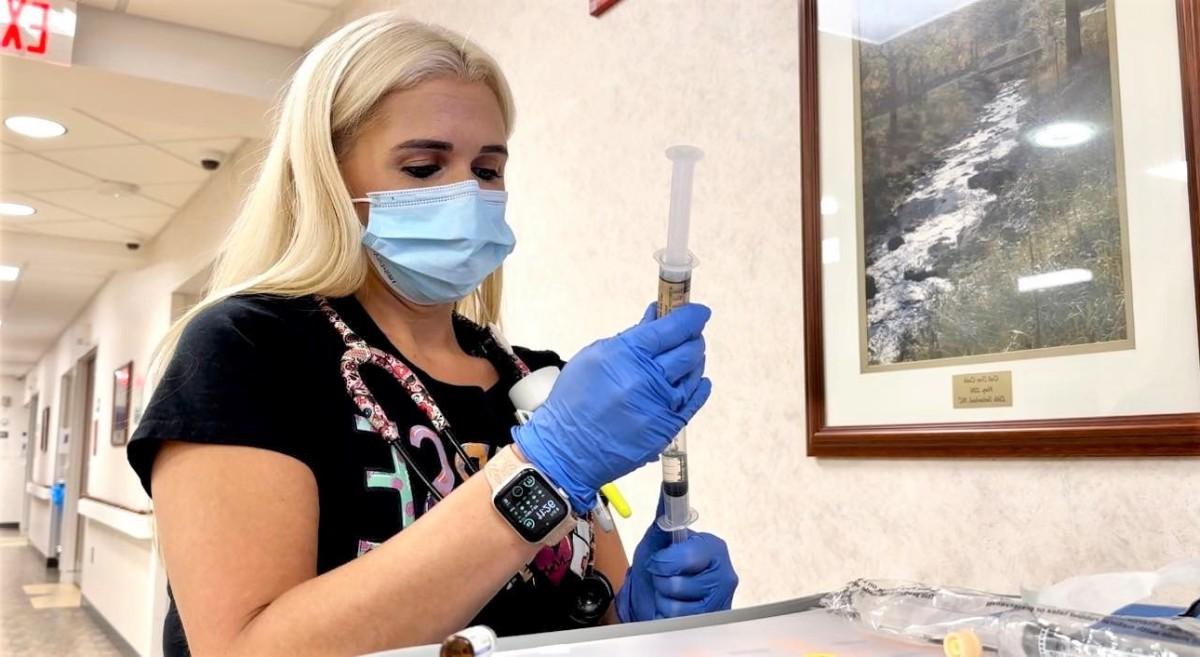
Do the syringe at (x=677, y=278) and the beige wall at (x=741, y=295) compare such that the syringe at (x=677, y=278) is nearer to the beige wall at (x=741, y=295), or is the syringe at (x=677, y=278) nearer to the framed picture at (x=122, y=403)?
the beige wall at (x=741, y=295)

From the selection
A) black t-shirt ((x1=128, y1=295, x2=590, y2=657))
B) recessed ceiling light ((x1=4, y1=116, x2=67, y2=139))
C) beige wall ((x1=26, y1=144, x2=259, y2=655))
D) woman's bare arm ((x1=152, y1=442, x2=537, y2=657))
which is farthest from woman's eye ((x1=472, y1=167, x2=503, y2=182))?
recessed ceiling light ((x1=4, y1=116, x2=67, y2=139))

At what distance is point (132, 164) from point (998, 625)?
184 inches

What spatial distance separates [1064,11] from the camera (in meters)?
0.91

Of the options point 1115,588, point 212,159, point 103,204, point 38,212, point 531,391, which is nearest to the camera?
point 1115,588

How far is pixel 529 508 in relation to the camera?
71 centimetres

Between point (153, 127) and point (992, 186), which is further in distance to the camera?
point (153, 127)

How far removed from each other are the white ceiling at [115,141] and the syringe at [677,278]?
8.67ft

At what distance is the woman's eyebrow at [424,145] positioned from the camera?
994mm

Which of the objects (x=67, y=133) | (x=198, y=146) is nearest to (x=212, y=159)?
(x=198, y=146)

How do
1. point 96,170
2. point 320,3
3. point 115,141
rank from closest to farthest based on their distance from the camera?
1. point 320,3
2. point 115,141
3. point 96,170

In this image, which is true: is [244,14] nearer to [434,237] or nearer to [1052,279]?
[434,237]

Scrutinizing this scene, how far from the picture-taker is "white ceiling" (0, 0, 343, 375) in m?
3.01

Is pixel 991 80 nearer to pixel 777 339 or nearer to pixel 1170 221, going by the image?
pixel 1170 221

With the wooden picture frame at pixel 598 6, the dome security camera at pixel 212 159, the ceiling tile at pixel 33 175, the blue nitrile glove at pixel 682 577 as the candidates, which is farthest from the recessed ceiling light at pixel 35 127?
the blue nitrile glove at pixel 682 577
